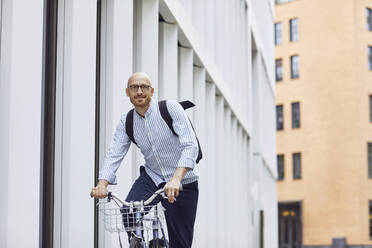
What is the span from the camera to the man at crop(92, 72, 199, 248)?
6633 millimetres

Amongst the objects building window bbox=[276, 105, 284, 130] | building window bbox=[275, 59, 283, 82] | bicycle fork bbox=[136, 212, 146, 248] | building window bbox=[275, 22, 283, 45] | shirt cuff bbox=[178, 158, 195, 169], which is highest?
building window bbox=[275, 22, 283, 45]

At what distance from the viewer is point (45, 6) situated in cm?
880

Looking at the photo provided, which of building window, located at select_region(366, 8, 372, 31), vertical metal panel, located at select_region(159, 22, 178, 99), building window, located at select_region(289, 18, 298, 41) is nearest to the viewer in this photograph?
vertical metal panel, located at select_region(159, 22, 178, 99)

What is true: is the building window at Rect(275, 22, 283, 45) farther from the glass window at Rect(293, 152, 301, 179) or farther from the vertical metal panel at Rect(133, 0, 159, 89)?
the vertical metal panel at Rect(133, 0, 159, 89)

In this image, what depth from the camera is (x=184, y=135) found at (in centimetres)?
668

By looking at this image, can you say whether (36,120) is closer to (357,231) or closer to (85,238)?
(85,238)

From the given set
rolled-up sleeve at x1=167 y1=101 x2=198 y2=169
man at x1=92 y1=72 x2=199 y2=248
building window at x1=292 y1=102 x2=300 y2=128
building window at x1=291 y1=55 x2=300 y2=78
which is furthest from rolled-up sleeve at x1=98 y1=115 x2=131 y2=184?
building window at x1=291 y1=55 x2=300 y2=78

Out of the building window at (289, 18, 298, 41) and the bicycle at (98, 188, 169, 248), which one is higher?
the building window at (289, 18, 298, 41)

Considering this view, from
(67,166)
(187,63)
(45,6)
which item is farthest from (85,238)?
(187,63)

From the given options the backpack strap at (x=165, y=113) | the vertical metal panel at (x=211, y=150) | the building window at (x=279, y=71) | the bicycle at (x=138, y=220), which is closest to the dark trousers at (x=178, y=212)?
the backpack strap at (x=165, y=113)

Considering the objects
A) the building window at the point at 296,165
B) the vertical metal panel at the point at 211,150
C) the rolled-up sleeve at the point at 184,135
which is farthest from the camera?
the building window at the point at 296,165

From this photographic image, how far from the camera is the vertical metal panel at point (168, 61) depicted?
13.7 meters

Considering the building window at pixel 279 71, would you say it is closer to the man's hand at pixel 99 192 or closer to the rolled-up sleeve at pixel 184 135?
the rolled-up sleeve at pixel 184 135

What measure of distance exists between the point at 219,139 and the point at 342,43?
4143cm
